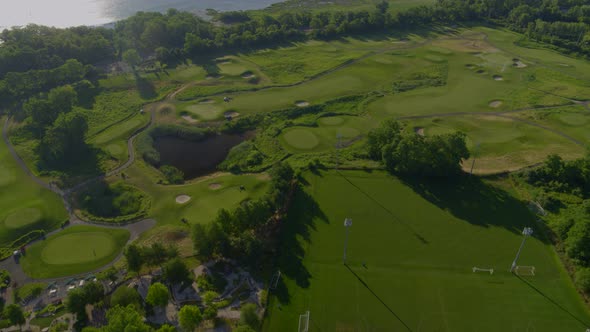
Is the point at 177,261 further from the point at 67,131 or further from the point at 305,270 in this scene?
the point at 67,131

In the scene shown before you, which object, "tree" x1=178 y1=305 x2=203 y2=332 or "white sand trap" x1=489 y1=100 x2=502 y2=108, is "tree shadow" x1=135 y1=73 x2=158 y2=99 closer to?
"tree" x1=178 y1=305 x2=203 y2=332

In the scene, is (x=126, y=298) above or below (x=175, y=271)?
below

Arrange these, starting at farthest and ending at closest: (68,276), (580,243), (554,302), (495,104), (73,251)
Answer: (495,104)
(73,251)
(580,243)
(68,276)
(554,302)

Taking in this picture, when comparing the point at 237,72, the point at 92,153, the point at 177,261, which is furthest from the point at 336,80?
the point at 177,261

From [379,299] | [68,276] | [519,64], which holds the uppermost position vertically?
[519,64]

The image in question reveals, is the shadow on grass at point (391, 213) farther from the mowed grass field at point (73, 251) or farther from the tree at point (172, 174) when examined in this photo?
the mowed grass field at point (73, 251)

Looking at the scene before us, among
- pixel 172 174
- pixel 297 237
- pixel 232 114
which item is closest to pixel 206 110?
pixel 232 114

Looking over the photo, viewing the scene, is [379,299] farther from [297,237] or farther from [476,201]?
[476,201]
